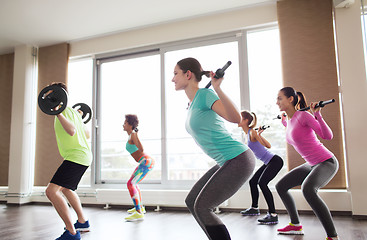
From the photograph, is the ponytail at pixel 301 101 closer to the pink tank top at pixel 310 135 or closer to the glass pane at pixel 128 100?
the pink tank top at pixel 310 135

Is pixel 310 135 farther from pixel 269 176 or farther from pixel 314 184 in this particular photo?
pixel 269 176

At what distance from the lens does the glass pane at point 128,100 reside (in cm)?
512

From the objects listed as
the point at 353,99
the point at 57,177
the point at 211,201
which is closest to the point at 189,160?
the point at 353,99

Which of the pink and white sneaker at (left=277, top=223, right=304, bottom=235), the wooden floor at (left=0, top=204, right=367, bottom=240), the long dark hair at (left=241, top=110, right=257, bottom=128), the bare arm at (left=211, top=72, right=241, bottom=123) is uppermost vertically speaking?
the long dark hair at (left=241, top=110, right=257, bottom=128)

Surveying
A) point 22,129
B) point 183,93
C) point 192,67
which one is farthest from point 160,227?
point 22,129

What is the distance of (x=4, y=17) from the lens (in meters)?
4.45

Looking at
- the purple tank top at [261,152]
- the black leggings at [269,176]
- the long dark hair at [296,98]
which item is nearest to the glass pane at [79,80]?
the purple tank top at [261,152]

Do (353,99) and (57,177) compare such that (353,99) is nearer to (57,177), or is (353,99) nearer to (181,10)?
(181,10)

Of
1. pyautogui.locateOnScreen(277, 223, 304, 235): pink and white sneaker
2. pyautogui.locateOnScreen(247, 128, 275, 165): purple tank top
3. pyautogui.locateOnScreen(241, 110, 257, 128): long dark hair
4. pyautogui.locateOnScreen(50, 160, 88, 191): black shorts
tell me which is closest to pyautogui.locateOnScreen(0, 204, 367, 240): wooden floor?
pyautogui.locateOnScreen(277, 223, 304, 235): pink and white sneaker

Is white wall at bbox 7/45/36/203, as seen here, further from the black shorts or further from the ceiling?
the black shorts

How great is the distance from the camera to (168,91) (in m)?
4.79

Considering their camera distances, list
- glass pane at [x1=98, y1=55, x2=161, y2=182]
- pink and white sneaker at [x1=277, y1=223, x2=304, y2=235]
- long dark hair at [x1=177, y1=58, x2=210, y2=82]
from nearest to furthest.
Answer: long dark hair at [x1=177, y1=58, x2=210, y2=82] → pink and white sneaker at [x1=277, y1=223, x2=304, y2=235] → glass pane at [x1=98, y1=55, x2=161, y2=182]

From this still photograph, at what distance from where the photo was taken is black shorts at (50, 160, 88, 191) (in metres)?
2.47

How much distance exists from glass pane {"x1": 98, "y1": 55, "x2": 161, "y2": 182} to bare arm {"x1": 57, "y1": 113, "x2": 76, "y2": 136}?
256cm
